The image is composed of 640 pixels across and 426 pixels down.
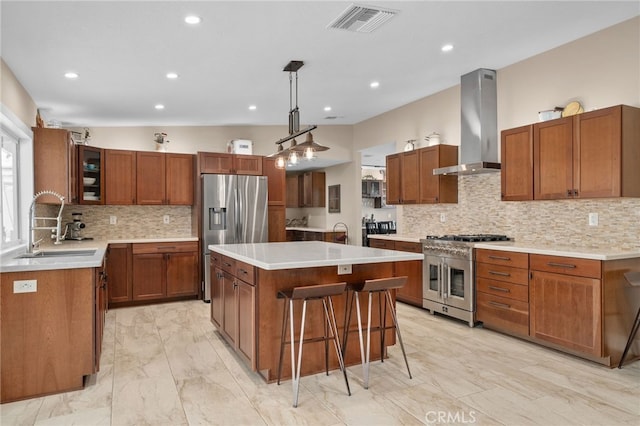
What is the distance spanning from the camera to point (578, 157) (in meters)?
3.62

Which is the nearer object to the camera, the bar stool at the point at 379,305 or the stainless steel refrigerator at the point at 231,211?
the bar stool at the point at 379,305

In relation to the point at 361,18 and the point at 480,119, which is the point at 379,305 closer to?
the point at 361,18

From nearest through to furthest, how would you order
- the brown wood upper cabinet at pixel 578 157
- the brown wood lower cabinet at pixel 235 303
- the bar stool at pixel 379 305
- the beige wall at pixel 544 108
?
the bar stool at pixel 379 305
the brown wood lower cabinet at pixel 235 303
the brown wood upper cabinet at pixel 578 157
the beige wall at pixel 544 108

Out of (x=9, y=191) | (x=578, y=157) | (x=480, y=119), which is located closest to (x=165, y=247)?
(x=9, y=191)

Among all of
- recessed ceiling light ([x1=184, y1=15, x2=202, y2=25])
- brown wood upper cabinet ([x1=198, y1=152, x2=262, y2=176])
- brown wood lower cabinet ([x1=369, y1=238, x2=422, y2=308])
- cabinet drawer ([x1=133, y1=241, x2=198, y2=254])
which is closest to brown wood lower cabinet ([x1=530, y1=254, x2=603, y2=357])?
brown wood lower cabinet ([x1=369, y1=238, x2=422, y2=308])

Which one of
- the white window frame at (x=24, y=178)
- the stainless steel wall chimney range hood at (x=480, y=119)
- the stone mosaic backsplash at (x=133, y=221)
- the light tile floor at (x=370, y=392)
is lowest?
the light tile floor at (x=370, y=392)

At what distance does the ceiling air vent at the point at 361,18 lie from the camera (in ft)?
10.1

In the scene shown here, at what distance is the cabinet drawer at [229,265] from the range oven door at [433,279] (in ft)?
8.00

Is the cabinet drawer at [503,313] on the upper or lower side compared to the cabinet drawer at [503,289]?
lower

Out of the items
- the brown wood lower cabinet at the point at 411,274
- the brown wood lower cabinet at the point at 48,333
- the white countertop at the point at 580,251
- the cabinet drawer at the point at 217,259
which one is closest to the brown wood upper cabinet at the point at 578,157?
the white countertop at the point at 580,251

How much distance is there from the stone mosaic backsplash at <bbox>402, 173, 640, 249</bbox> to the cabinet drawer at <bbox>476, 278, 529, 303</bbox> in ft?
2.22

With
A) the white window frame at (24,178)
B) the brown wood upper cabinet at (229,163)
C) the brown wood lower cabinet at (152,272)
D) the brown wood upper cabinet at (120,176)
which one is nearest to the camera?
the white window frame at (24,178)

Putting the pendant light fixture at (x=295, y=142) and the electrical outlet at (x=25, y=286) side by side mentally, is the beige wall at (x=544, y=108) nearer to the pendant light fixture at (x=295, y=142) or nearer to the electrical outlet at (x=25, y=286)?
the pendant light fixture at (x=295, y=142)

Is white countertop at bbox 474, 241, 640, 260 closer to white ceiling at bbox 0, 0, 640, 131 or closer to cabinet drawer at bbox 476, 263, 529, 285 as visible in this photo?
cabinet drawer at bbox 476, 263, 529, 285
